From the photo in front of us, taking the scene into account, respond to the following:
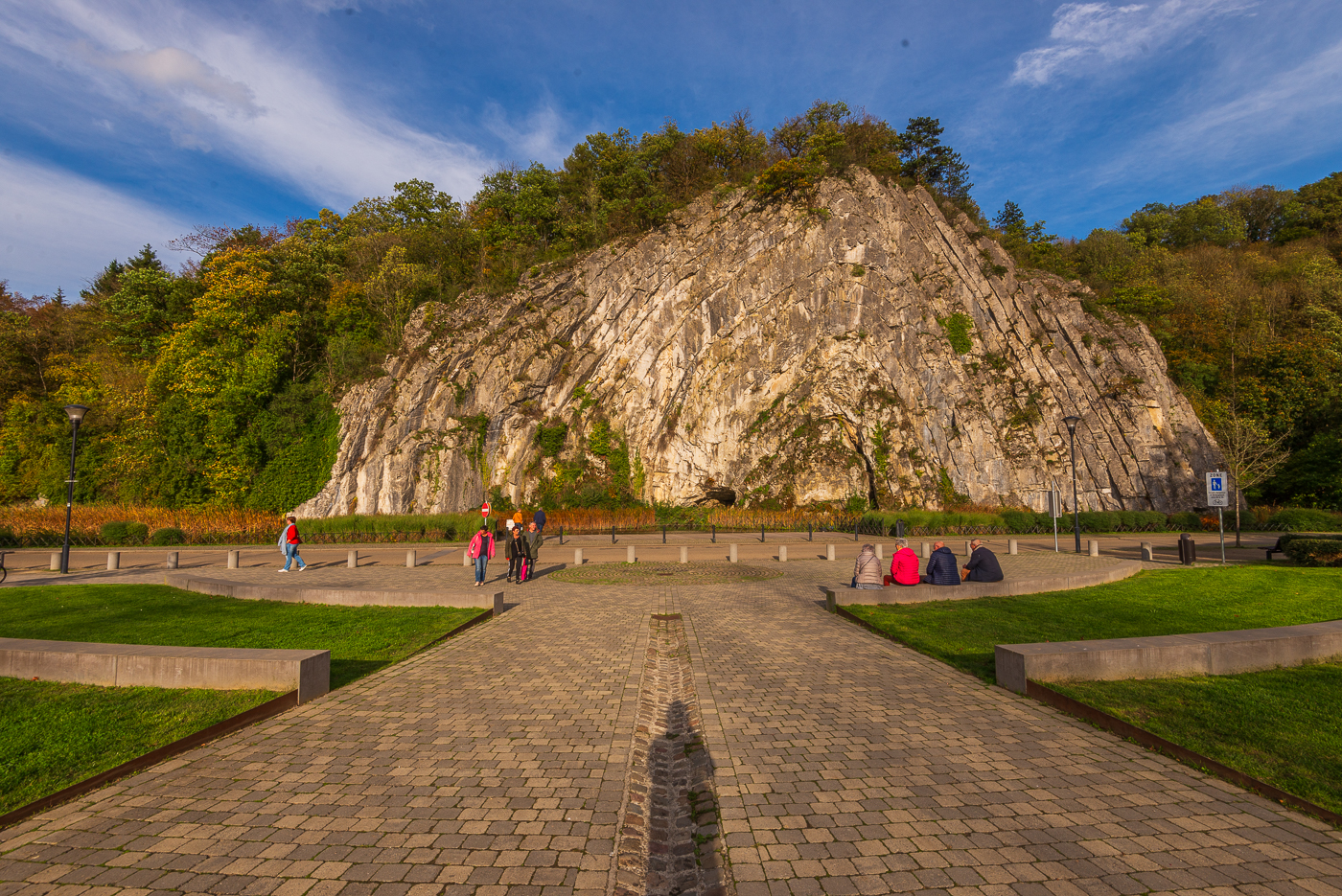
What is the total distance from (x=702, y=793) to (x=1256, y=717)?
5106mm

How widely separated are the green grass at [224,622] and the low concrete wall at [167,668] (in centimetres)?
72

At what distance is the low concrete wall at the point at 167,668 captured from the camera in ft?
19.9

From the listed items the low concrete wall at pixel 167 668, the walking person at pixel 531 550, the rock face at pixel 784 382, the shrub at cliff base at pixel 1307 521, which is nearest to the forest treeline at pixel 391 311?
the rock face at pixel 784 382

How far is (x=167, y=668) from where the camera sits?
19.9 feet

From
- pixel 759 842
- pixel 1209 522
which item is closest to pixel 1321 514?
pixel 1209 522

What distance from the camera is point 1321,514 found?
28.6 metres

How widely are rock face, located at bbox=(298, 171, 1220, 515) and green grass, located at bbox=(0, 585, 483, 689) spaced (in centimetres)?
2367

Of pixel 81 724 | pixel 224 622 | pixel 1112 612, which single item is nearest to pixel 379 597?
pixel 224 622

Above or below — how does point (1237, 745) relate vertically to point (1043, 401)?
below

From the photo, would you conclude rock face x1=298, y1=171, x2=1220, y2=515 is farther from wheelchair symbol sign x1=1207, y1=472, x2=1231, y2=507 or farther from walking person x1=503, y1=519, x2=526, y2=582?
walking person x1=503, y1=519, x2=526, y2=582

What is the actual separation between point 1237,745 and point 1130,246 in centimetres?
6158

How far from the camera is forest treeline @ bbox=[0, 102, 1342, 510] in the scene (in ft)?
115

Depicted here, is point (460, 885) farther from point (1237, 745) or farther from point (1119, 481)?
point (1119, 481)

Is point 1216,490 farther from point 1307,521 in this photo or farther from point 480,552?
point 480,552
